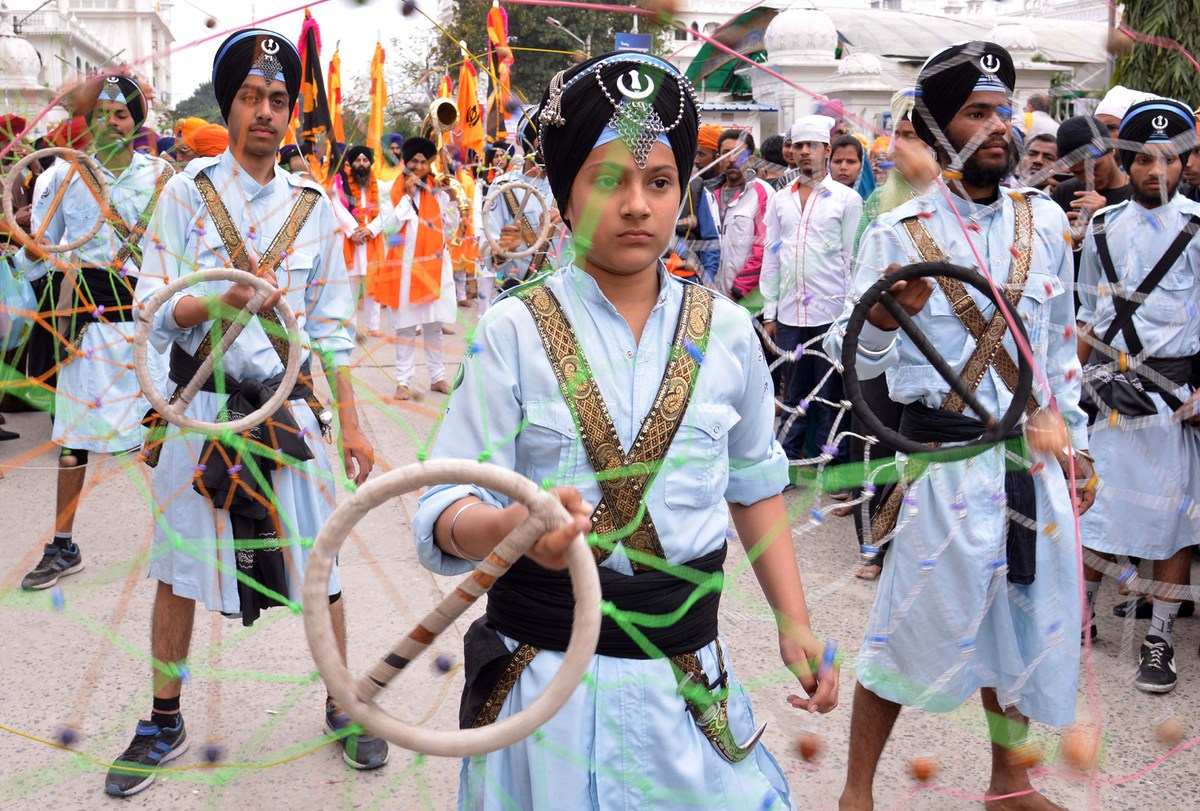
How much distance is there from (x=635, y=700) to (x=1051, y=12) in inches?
78.5

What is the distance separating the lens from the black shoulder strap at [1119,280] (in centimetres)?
435

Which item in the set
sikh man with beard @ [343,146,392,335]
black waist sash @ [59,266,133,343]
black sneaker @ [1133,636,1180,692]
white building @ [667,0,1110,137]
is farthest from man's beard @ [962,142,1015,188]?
sikh man with beard @ [343,146,392,335]

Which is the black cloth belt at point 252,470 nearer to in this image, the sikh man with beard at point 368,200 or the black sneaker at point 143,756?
the black sneaker at point 143,756

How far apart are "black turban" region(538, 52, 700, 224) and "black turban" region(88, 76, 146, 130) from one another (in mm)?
3434

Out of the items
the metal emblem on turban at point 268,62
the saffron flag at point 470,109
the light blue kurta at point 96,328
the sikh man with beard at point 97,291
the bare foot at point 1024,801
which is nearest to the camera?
the bare foot at point 1024,801

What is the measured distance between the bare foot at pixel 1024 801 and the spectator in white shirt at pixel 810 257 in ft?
11.6

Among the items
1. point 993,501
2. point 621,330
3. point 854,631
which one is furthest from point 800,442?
point 621,330

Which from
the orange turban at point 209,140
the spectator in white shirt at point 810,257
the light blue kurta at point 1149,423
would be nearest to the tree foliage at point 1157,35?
the light blue kurta at point 1149,423

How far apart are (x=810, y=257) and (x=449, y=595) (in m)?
5.72

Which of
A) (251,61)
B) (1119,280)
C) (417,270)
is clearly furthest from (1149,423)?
(417,270)

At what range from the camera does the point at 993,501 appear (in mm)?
3082

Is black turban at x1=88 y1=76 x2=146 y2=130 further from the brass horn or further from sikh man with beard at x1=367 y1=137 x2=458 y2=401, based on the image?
the brass horn

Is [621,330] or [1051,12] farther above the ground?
[1051,12]

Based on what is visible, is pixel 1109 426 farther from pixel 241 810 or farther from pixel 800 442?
pixel 241 810
